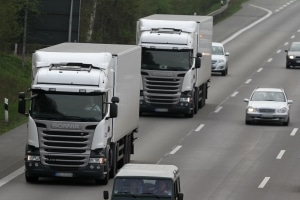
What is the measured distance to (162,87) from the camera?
48.9m

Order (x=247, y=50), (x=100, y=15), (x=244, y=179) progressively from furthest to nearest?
(x=247, y=50)
(x=100, y=15)
(x=244, y=179)

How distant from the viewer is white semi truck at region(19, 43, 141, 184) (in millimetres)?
31953

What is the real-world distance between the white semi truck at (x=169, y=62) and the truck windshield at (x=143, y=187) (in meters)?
22.9

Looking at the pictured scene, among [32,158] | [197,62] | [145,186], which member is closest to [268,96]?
[197,62]

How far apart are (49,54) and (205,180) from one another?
5.39 metres

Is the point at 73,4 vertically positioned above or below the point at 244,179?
above

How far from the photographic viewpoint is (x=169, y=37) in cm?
4800

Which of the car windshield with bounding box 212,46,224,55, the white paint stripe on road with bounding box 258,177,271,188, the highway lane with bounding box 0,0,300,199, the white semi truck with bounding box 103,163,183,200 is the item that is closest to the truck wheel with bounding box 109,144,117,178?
the highway lane with bounding box 0,0,300,199

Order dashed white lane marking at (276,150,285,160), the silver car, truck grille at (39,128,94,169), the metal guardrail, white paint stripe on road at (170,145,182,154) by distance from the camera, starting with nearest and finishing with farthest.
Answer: truck grille at (39,128,94,169)
dashed white lane marking at (276,150,285,160)
white paint stripe on road at (170,145,182,154)
the silver car
the metal guardrail

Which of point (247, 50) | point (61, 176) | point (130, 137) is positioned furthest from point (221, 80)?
point (61, 176)

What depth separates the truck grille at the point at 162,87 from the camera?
48469mm

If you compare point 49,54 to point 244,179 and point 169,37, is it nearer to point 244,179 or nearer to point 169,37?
point 244,179

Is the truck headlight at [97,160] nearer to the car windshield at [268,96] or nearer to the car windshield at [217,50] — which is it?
the car windshield at [268,96]

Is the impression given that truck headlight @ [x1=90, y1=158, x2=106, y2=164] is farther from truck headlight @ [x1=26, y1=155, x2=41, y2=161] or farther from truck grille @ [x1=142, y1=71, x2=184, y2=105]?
truck grille @ [x1=142, y1=71, x2=184, y2=105]
